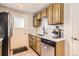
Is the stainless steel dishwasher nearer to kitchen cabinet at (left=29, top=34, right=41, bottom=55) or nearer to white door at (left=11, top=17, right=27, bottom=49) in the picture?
kitchen cabinet at (left=29, top=34, right=41, bottom=55)

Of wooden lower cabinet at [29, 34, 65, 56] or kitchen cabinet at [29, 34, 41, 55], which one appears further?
kitchen cabinet at [29, 34, 41, 55]

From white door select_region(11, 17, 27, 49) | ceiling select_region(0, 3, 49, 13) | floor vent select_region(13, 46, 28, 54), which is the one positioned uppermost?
ceiling select_region(0, 3, 49, 13)

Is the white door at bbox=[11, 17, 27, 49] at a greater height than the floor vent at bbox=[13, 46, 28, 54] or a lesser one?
greater

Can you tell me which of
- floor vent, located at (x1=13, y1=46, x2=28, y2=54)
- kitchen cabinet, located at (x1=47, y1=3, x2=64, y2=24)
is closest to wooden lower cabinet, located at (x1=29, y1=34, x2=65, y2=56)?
floor vent, located at (x1=13, y1=46, x2=28, y2=54)

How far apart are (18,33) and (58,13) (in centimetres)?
61

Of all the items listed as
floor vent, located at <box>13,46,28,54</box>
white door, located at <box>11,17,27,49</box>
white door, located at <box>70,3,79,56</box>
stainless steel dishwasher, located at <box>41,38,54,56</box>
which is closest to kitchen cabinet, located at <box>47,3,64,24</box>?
white door, located at <box>70,3,79,56</box>

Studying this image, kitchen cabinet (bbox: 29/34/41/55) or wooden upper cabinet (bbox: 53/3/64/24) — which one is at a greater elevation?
wooden upper cabinet (bbox: 53/3/64/24)

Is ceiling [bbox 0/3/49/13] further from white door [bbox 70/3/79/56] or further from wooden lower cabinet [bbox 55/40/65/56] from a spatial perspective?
wooden lower cabinet [bbox 55/40/65/56]

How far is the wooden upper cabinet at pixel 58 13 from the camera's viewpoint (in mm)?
1042

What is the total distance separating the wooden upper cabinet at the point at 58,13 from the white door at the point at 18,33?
45 centimetres

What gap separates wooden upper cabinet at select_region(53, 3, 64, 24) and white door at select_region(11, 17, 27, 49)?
45 centimetres

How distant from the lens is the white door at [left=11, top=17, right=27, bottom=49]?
1.08 metres

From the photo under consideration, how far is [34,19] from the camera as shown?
1.16 meters

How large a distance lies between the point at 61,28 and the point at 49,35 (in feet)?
0.67
